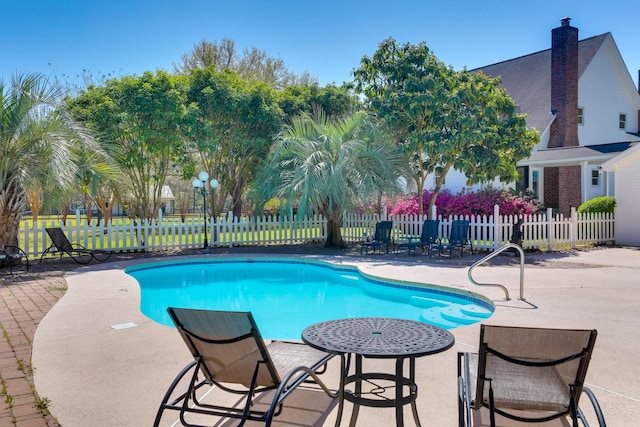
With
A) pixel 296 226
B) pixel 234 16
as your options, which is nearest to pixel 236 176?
pixel 296 226

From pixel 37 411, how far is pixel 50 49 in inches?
675

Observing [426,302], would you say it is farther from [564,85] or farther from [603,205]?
[564,85]

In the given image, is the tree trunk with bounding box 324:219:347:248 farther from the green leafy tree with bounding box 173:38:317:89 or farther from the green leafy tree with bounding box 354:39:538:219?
the green leafy tree with bounding box 173:38:317:89

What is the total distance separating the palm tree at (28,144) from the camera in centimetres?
999

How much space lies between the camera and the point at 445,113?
14.1 m

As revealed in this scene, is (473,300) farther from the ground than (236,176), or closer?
closer

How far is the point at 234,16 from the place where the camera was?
14.5 metres

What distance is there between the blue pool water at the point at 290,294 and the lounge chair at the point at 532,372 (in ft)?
13.9

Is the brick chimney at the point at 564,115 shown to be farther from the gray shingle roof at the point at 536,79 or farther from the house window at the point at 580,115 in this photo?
the house window at the point at 580,115

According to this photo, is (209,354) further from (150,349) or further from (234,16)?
(234,16)

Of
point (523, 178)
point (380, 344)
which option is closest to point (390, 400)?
point (380, 344)

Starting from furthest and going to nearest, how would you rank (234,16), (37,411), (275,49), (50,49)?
1. (275,49)
2. (50,49)
3. (234,16)
4. (37,411)

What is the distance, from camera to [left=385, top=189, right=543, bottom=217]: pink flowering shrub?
51.3 ft

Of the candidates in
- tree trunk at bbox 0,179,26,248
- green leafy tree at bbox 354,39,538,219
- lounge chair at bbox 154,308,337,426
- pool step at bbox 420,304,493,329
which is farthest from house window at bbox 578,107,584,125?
lounge chair at bbox 154,308,337,426
